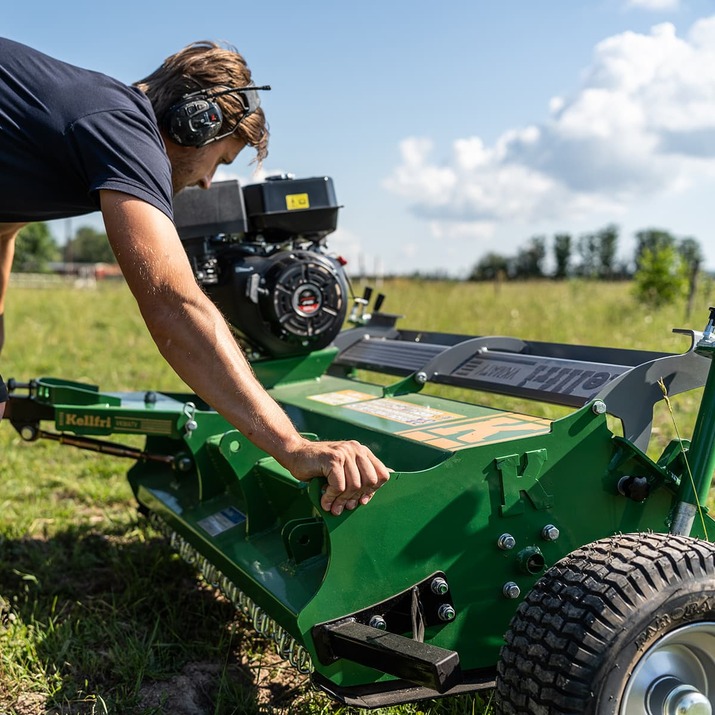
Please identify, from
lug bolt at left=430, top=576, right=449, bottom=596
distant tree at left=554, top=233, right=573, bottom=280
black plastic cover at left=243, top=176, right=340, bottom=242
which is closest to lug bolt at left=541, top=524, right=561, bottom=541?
lug bolt at left=430, top=576, right=449, bottom=596

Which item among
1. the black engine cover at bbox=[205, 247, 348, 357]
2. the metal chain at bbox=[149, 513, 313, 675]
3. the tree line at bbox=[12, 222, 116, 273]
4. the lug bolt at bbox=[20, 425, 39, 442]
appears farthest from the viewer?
the tree line at bbox=[12, 222, 116, 273]

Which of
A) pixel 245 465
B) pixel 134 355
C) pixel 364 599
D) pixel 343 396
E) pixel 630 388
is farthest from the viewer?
pixel 134 355

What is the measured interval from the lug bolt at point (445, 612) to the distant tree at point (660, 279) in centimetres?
1207

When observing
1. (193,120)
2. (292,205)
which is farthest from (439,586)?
(292,205)

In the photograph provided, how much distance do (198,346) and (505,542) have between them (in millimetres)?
957

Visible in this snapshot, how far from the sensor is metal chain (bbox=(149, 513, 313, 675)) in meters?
2.06

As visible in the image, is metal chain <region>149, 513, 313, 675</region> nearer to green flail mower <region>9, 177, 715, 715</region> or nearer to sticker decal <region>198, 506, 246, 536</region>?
green flail mower <region>9, 177, 715, 715</region>

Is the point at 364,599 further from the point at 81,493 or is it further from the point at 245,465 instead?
the point at 81,493

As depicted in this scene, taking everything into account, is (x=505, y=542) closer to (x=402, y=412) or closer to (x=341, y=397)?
(x=402, y=412)

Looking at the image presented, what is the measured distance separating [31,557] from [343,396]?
1521mm

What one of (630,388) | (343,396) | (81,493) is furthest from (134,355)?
(630,388)

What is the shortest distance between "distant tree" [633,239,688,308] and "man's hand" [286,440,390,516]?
1232 centimetres

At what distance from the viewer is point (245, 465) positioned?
2512mm

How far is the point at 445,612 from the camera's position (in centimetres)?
199
